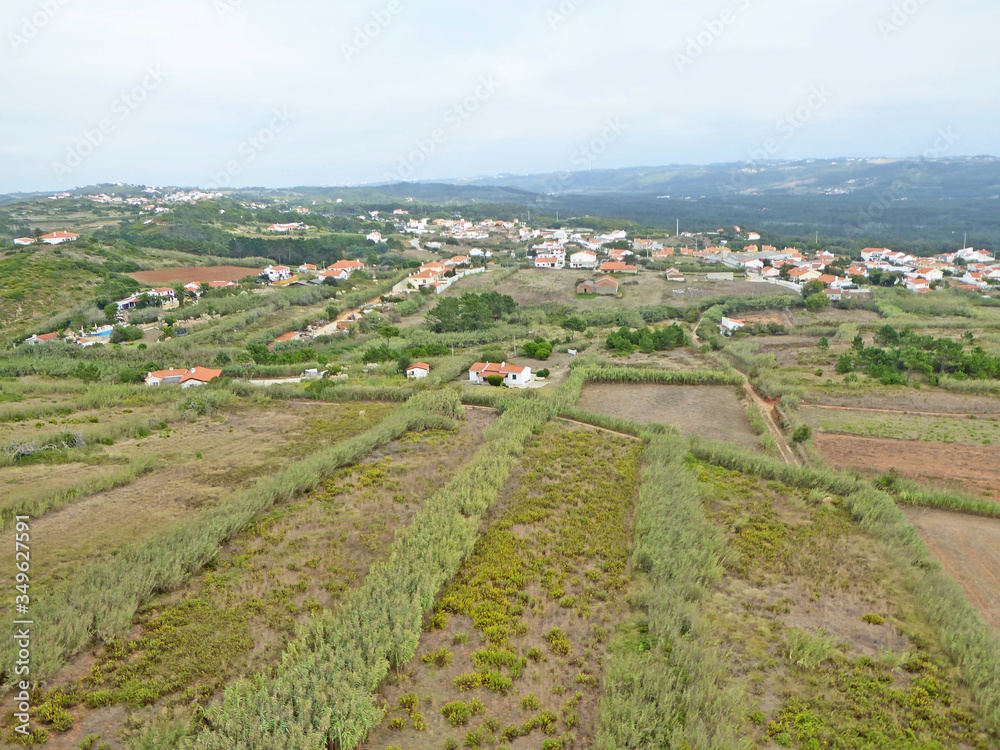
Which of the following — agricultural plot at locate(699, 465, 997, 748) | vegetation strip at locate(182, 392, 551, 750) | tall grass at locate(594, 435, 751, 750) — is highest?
vegetation strip at locate(182, 392, 551, 750)

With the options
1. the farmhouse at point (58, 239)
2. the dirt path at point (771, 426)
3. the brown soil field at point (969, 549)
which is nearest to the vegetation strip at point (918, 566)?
the brown soil field at point (969, 549)

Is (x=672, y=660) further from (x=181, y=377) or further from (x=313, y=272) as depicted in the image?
(x=313, y=272)

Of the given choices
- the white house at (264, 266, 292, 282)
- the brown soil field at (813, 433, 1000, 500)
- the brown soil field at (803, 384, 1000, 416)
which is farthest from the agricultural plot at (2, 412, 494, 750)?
the white house at (264, 266, 292, 282)

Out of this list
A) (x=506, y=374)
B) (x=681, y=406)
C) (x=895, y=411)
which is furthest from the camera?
(x=506, y=374)

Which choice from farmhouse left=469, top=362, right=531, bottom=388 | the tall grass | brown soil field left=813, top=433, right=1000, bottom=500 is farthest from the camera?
farmhouse left=469, top=362, right=531, bottom=388

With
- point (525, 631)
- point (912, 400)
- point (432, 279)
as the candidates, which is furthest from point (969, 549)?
point (432, 279)

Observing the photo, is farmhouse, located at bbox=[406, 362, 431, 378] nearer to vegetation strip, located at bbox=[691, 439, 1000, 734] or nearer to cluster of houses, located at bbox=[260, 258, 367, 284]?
vegetation strip, located at bbox=[691, 439, 1000, 734]
